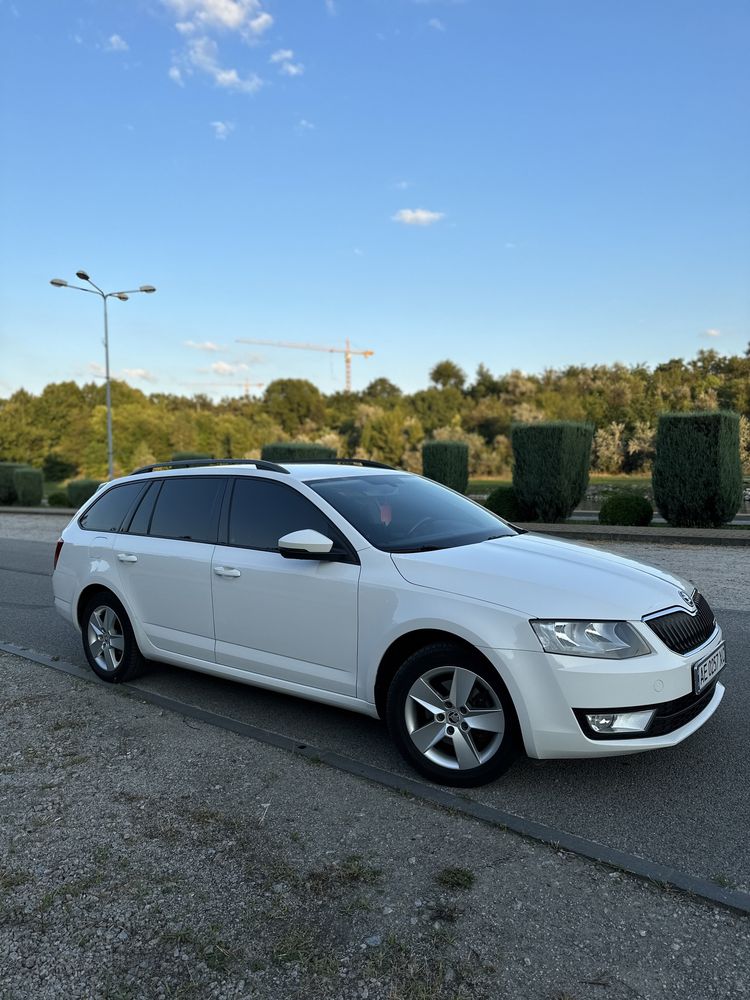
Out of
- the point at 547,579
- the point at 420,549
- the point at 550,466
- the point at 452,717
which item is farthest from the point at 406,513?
the point at 550,466

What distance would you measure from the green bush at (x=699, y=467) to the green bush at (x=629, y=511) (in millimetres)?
485

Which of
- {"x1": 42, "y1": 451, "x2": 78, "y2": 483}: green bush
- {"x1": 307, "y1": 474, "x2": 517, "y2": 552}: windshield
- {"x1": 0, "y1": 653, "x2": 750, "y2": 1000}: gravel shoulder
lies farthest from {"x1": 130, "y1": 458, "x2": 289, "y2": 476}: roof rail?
{"x1": 42, "y1": 451, "x2": 78, "y2": 483}: green bush

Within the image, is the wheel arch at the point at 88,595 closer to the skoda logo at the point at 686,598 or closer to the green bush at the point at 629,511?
the skoda logo at the point at 686,598

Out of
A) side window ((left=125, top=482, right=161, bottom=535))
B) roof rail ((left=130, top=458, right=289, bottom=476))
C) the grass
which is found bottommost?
the grass

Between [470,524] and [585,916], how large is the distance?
235 centimetres

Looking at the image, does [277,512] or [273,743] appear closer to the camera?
[273,743]

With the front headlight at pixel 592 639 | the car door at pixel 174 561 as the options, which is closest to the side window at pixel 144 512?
the car door at pixel 174 561

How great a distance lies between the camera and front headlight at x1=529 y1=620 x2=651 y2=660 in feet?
10.3

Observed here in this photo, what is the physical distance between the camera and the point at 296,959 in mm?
2299

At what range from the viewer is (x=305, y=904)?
8.47ft

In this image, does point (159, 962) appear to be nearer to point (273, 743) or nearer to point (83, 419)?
point (273, 743)

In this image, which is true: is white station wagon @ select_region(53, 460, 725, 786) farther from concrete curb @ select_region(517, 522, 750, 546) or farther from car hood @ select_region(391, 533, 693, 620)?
concrete curb @ select_region(517, 522, 750, 546)

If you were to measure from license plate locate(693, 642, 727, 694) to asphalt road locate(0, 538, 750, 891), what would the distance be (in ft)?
1.57

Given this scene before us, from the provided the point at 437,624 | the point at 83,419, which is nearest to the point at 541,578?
the point at 437,624
